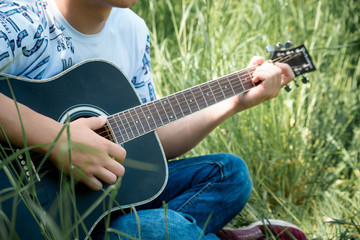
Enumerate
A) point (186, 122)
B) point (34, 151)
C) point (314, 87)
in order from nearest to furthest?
point (34, 151) < point (186, 122) < point (314, 87)

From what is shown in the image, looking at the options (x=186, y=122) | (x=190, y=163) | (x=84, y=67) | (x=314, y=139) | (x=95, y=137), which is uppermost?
(x=84, y=67)

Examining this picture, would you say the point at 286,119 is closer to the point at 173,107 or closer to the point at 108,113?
the point at 173,107

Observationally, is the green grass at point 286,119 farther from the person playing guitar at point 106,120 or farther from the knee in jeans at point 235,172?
the person playing guitar at point 106,120

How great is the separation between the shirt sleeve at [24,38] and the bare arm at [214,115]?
56 cm

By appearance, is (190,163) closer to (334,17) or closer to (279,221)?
(279,221)

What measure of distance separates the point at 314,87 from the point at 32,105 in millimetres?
1701

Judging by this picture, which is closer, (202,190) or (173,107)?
(173,107)

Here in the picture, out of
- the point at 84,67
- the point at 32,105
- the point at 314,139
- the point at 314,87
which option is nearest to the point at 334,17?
the point at 314,87

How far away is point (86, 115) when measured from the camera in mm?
1392

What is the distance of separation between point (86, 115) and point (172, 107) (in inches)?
11.6

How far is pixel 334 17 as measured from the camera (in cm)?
283

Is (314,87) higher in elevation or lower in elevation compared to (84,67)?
lower

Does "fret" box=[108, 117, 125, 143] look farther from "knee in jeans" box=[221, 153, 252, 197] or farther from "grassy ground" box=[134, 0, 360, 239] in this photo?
"grassy ground" box=[134, 0, 360, 239]

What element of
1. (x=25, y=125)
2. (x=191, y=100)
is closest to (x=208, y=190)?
(x=191, y=100)
